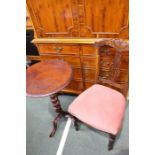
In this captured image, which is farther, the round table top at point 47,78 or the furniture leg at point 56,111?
the furniture leg at point 56,111

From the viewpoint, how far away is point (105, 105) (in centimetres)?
139

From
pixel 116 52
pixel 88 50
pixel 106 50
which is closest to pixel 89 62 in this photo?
pixel 88 50

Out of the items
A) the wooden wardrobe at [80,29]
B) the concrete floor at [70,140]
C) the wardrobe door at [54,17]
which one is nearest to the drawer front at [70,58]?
the wooden wardrobe at [80,29]

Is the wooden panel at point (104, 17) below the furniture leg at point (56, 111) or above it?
above

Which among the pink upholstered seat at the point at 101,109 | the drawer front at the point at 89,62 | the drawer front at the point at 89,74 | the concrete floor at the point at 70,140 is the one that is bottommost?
the concrete floor at the point at 70,140

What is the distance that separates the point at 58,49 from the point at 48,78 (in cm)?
47

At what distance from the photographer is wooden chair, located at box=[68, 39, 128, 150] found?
1.27m

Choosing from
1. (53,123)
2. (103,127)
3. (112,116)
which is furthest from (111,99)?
(53,123)

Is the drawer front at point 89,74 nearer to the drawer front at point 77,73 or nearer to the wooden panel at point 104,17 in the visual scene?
the drawer front at point 77,73

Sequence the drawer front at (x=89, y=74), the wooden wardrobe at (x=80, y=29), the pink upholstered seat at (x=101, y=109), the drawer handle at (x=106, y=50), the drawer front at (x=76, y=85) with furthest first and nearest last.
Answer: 1. the drawer front at (x=76, y=85)
2. the drawer front at (x=89, y=74)
3. the drawer handle at (x=106, y=50)
4. the wooden wardrobe at (x=80, y=29)
5. the pink upholstered seat at (x=101, y=109)

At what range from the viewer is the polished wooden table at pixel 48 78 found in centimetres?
131

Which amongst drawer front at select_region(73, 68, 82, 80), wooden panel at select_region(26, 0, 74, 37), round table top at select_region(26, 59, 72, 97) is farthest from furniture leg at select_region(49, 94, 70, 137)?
wooden panel at select_region(26, 0, 74, 37)

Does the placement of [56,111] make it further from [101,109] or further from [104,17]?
[104,17]
